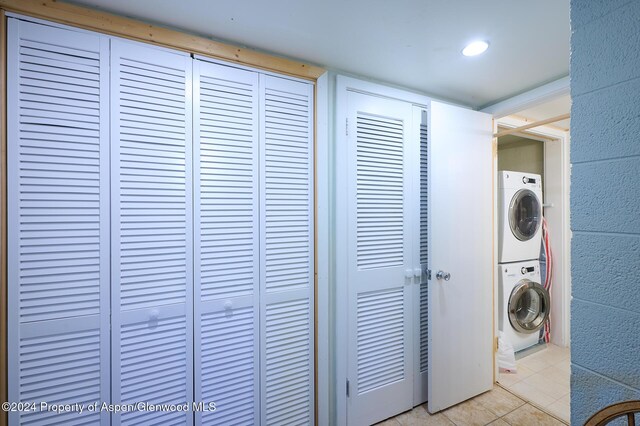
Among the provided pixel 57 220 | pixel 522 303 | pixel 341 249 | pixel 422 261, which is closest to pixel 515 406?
pixel 522 303

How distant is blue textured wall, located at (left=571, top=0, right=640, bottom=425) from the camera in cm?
72

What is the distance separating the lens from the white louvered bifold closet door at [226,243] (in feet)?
4.16

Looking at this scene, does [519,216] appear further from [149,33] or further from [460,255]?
[149,33]

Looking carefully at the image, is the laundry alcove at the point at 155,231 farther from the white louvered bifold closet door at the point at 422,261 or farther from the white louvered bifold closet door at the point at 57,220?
the white louvered bifold closet door at the point at 422,261

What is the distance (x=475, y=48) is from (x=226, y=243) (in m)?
1.66

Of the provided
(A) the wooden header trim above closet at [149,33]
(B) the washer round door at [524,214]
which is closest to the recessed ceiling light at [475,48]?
(A) the wooden header trim above closet at [149,33]

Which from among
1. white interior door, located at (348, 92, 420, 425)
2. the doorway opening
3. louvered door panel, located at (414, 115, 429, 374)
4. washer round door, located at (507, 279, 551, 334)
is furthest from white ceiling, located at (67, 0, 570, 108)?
washer round door, located at (507, 279, 551, 334)

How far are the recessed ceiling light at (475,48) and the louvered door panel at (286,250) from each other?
0.86 m

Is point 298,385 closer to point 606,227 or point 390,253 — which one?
point 390,253

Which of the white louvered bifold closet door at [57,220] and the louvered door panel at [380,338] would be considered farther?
the louvered door panel at [380,338]

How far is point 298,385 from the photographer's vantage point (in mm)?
1465

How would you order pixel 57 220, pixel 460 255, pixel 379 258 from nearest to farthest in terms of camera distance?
pixel 57 220 → pixel 379 258 → pixel 460 255

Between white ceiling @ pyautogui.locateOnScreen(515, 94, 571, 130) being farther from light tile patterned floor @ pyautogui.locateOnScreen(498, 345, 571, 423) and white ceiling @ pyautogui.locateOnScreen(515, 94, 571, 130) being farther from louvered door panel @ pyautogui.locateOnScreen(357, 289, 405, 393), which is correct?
light tile patterned floor @ pyautogui.locateOnScreen(498, 345, 571, 423)

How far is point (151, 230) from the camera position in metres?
1.18
